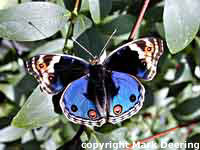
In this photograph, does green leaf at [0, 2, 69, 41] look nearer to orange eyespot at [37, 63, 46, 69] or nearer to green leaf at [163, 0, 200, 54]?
orange eyespot at [37, 63, 46, 69]

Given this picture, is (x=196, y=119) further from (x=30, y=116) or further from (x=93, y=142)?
(x=30, y=116)

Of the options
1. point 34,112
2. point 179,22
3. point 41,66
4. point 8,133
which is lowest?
point 8,133

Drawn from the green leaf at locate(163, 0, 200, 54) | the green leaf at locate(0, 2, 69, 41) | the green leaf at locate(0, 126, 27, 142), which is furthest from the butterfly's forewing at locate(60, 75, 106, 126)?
the green leaf at locate(0, 126, 27, 142)

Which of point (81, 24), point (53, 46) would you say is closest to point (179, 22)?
point (81, 24)

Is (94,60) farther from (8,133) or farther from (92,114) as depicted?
(8,133)

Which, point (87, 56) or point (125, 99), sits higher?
point (87, 56)

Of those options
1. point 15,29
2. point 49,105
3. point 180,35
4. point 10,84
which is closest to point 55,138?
point 10,84

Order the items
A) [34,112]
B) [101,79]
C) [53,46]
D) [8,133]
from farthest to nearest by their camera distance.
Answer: [8,133], [53,46], [101,79], [34,112]
